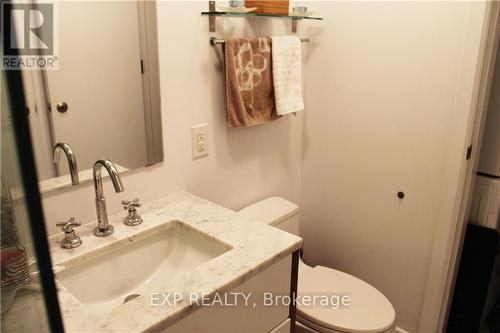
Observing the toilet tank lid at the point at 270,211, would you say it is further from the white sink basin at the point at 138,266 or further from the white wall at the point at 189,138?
the white sink basin at the point at 138,266

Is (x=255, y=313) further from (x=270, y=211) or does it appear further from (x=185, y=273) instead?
(x=270, y=211)

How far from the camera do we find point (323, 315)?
1507 mm

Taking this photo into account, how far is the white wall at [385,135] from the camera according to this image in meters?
1.53

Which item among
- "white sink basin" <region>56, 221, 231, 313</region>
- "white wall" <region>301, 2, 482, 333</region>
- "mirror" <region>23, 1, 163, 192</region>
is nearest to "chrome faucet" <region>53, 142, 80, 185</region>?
"mirror" <region>23, 1, 163, 192</region>

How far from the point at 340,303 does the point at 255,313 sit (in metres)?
0.60

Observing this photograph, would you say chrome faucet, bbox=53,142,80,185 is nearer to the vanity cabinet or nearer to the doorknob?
the doorknob

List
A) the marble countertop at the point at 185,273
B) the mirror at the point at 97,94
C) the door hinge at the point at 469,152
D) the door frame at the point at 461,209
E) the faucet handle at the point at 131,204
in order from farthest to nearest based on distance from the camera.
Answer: the door hinge at the point at 469,152, the door frame at the point at 461,209, the faucet handle at the point at 131,204, the mirror at the point at 97,94, the marble countertop at the point at 185,273

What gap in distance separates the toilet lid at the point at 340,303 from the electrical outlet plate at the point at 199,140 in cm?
71

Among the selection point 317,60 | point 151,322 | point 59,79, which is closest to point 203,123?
point 59,79

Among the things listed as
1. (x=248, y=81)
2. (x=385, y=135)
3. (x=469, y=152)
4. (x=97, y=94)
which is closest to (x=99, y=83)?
(x=97, y=94)

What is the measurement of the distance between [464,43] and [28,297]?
5.00 feet

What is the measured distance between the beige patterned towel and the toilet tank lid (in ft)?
1.20

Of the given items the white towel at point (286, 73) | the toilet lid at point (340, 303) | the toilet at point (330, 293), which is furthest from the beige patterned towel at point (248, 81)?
the toilet lid at point (340, 303)

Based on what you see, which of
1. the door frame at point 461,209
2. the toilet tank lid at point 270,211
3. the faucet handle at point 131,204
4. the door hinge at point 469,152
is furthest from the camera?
the toilet tank lid at point 270,211
